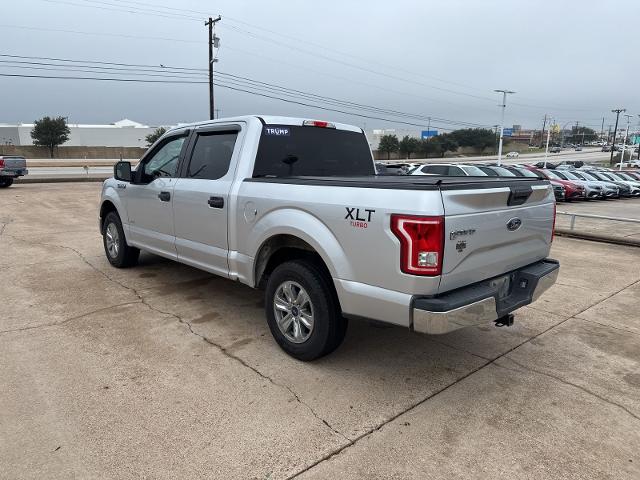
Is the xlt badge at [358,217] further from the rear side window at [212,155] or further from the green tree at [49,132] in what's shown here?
the green tree at [49,132]

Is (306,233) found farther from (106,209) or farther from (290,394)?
(106,209)

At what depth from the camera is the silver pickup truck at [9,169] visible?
58.7ft

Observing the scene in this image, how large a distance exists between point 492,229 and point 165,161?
12.1 feet

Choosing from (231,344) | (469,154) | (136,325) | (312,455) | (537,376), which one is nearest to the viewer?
(312,455)

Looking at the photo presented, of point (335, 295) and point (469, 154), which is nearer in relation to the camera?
point (335, 295)

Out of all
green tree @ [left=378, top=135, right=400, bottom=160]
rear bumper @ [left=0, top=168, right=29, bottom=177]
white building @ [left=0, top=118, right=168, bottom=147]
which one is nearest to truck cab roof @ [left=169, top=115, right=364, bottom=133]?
rear bumper @ [left=0, top=168, right=29, bottom=177]

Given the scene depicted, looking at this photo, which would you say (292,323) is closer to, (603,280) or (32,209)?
(603,280)

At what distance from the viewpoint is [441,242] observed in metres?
2.85

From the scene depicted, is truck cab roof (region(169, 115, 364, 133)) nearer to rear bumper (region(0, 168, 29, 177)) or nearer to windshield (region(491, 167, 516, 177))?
windshield (region(491, 167, 516, 177))

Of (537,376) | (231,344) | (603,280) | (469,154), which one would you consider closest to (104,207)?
(231,344)

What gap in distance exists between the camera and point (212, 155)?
4.68 meters

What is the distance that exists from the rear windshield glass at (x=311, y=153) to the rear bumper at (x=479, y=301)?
200 cm

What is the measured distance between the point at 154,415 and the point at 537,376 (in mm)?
2832

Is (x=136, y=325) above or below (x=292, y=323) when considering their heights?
below
